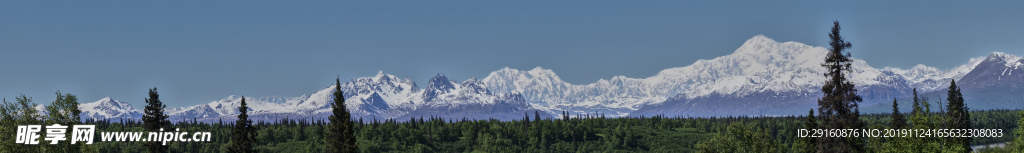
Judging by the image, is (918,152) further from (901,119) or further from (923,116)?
(901,119)

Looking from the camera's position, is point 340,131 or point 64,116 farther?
point 340,131

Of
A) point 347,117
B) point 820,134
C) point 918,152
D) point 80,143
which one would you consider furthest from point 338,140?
point 918,152

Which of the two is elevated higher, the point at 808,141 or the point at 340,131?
the point at 340,131

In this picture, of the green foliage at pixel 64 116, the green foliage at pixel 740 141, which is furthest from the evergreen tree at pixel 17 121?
the green foliage at pixel 740 141

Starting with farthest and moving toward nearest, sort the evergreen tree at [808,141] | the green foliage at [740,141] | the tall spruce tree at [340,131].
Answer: the evergreen tree at [808,141] < the green foliage at [740,141] < the tall spruce tree at [340,131]

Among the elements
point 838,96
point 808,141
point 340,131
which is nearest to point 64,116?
point 340,131

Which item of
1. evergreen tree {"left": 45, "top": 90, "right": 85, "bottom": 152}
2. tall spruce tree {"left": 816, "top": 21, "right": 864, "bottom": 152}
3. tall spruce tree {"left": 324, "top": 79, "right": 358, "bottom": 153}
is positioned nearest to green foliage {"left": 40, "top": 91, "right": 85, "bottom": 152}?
evergreen tree {"left": 45, "top": 90, "right": 85, "bottom": 152}

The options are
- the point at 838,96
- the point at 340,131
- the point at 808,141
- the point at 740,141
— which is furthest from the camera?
the point at 808,141

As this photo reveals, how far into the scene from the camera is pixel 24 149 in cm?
5500

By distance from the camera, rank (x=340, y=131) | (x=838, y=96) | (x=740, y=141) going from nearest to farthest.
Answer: (x=838, y=96) < (x=340, y=131) < (x=740, y=141)

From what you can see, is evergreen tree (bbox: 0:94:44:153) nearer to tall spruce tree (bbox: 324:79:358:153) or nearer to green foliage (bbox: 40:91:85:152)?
green foliage (bbox: 40:91:85:152)

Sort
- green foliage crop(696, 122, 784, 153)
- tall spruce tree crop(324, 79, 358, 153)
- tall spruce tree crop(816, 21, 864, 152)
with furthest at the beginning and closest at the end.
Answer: green foliage crop(696, 122, 784, 153)
tall spruce tree crop(324, 79, 358, 153)
tall spruce tree crop(816, 21, 864, 152)

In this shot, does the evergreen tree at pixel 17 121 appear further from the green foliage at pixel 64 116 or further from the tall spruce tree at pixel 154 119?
the tall spruce tree at pixel 154 119

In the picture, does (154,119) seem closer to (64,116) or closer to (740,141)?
(64,116)
